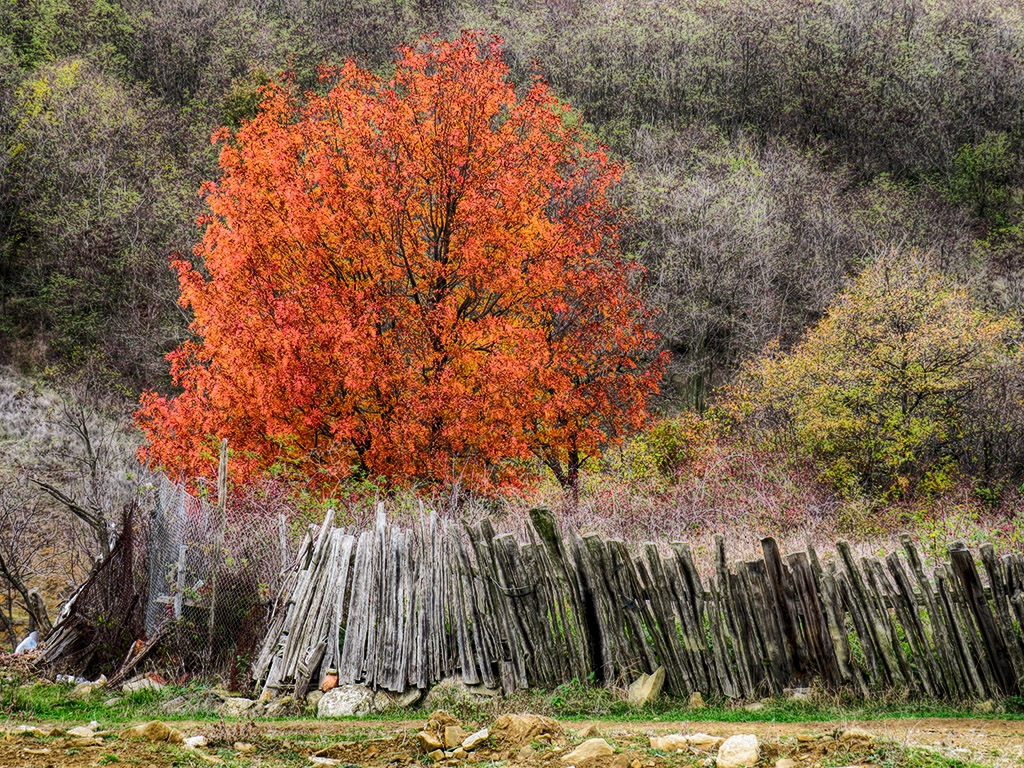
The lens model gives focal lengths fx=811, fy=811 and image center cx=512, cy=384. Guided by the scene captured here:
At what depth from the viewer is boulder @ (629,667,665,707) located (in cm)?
671

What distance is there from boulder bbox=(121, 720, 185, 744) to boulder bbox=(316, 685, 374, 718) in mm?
1859

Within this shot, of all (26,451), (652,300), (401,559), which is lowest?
(401,559)

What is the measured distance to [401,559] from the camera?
769cm

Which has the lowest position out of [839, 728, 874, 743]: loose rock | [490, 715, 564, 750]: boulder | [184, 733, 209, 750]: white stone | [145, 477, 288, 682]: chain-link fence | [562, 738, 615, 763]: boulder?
[839, 728, 874, 743]: loose rock

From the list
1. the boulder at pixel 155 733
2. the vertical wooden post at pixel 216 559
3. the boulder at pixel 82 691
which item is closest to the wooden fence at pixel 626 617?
the vertical wooden post at pixel 216 559

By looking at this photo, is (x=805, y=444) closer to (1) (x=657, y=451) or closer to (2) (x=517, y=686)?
(1) (x=657, y=451)

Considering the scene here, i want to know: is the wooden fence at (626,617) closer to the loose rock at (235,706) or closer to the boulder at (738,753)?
the loose rock at (235,706)

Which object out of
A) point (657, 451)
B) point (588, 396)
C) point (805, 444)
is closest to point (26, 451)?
point (588, 396)

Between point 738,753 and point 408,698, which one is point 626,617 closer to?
point 408,698

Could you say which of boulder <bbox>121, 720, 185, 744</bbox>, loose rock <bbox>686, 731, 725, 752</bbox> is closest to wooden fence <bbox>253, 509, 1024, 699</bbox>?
loose rock <bbox>686, 731, 725, 752</bbox>

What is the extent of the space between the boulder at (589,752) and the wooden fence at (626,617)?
2297 millimetres

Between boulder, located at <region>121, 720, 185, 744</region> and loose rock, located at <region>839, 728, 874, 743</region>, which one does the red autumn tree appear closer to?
boulder, located at <region>121, 720, 185, 744</region>

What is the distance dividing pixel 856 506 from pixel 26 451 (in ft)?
53.8

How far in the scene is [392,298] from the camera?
12523 millimetres
